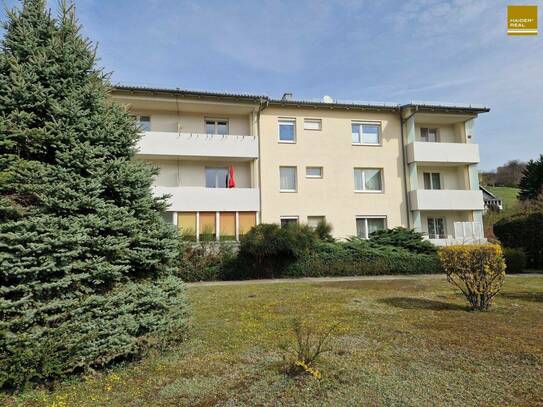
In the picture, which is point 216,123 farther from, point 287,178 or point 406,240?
point 406,240

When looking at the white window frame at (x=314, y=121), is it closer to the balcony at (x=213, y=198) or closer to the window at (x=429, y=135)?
the balcony at (x=213, y=198)

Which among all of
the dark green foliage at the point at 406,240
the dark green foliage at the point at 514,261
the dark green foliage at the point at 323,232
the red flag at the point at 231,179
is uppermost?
the red flag at the point at 231,179

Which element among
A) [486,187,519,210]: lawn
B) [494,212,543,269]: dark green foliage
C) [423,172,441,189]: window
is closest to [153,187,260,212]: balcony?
[423,172,441,189]: window

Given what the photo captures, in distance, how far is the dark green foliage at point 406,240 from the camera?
16.9 metres

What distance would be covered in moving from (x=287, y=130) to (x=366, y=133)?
5302mm

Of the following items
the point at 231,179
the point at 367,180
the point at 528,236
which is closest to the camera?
the point at 528,236

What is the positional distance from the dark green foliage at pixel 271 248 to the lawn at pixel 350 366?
787cm

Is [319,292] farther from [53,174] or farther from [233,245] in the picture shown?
[53,174]

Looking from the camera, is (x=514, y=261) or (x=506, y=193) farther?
(x=506, y=193)

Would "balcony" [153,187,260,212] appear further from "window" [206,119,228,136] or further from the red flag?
"window" [206,119,228,136]

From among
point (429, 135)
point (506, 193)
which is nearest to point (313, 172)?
point (429, 135)

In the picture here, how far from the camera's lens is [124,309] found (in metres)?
4.28

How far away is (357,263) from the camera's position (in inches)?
622

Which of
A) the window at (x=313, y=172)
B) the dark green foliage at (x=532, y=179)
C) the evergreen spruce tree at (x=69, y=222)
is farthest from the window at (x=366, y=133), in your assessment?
the dark green foliage at (x=532, y=179)
